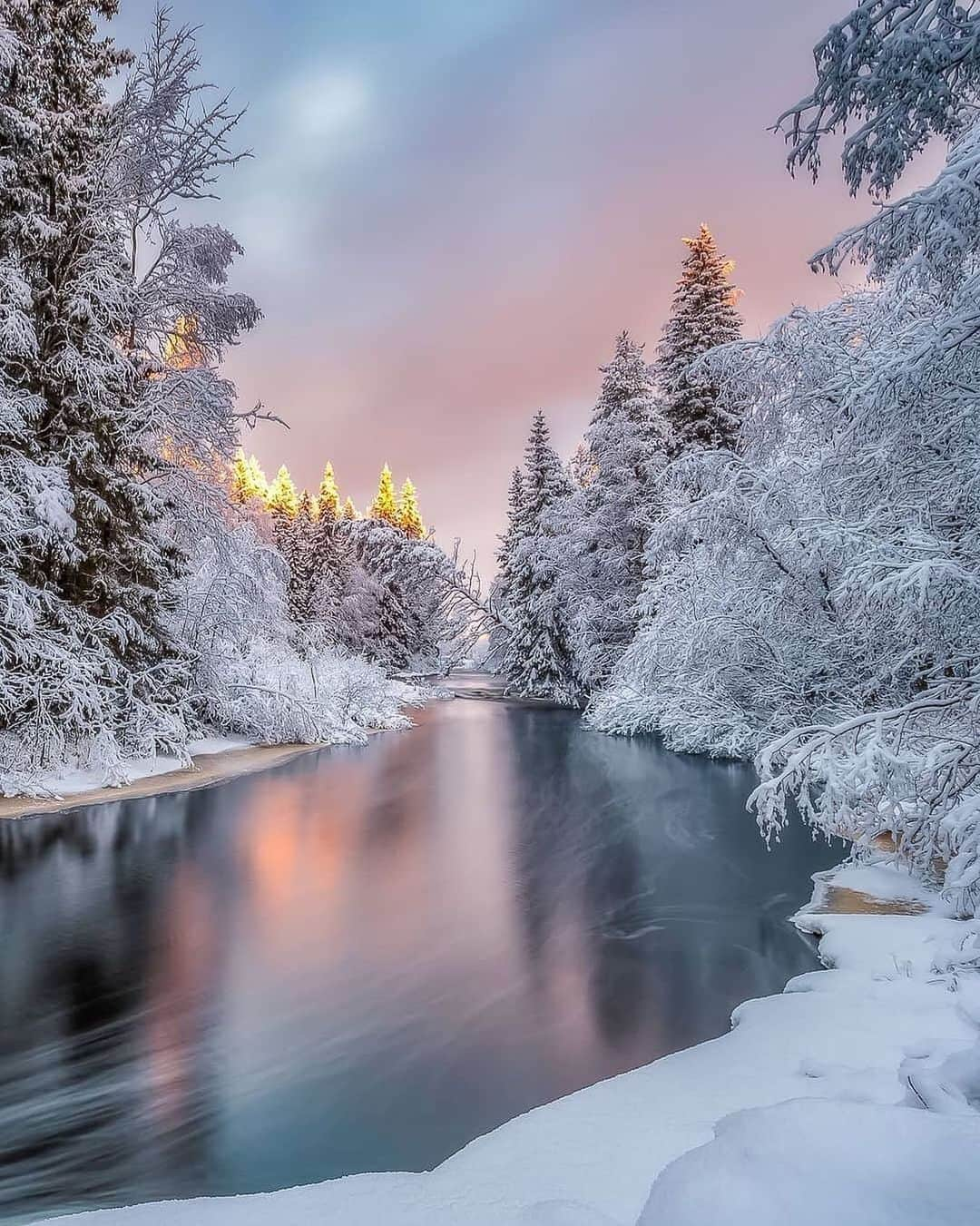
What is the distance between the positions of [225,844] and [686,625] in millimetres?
8230

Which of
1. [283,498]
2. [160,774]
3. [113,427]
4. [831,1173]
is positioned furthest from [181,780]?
[283,498]

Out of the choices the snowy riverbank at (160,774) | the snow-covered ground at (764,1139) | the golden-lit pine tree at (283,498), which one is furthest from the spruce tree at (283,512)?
the snow-covered ground at (764,1139)

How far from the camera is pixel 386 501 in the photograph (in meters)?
56.5

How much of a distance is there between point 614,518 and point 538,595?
5069 millimetres

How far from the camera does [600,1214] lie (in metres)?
2.42

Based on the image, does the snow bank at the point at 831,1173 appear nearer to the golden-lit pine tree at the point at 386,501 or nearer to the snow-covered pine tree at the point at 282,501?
the snow-covered pine tree at the point at 282,501

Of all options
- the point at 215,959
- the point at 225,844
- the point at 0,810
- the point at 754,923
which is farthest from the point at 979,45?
the point at 0,810

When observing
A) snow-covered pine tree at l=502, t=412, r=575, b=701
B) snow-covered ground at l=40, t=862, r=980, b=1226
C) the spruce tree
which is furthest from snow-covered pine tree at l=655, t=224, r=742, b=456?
snow-covered ground at l=40, t=862, r=980, b=1226

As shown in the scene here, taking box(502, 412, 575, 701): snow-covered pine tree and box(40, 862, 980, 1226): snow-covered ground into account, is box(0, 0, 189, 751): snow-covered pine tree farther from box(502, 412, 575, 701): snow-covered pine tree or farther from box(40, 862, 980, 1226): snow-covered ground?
box(502, 412, 575, 701): snow-covered pine tree

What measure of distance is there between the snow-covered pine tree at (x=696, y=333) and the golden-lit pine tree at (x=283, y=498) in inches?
889

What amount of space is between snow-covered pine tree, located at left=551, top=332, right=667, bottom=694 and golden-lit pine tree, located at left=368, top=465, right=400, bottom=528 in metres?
31.2

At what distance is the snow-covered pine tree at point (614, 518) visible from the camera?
21.7 metres

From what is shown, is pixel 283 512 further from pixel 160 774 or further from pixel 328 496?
pixel 160 774

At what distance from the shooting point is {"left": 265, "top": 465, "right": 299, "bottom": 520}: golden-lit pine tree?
131 feet
